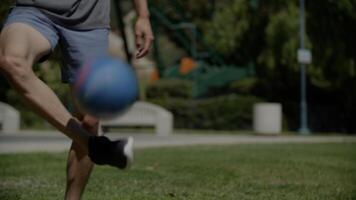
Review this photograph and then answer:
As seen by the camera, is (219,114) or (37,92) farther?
(219,114)

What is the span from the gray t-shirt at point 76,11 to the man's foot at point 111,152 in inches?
28.7

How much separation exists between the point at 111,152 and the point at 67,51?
0.78 metres

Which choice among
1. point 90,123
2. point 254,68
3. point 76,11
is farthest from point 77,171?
point 254,68

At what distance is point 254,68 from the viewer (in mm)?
31656

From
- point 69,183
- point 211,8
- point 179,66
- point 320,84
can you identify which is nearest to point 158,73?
point 179,66

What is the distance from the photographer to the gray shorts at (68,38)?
3.65m

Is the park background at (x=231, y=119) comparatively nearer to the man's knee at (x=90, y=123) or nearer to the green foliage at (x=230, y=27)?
the green foliage at (x=230, y=27)

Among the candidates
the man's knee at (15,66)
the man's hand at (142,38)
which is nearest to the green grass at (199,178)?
the man's hand at (142,38)

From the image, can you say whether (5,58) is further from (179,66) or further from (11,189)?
(179,66)

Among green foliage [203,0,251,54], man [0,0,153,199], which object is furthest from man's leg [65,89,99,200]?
green foliage [203,0,251,54]

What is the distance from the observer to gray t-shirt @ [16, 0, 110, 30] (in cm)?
372

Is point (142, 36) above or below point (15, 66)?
above

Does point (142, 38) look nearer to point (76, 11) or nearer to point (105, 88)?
point (76, 11)

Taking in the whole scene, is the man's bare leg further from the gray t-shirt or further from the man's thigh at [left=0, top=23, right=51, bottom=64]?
the gray t-shirt
